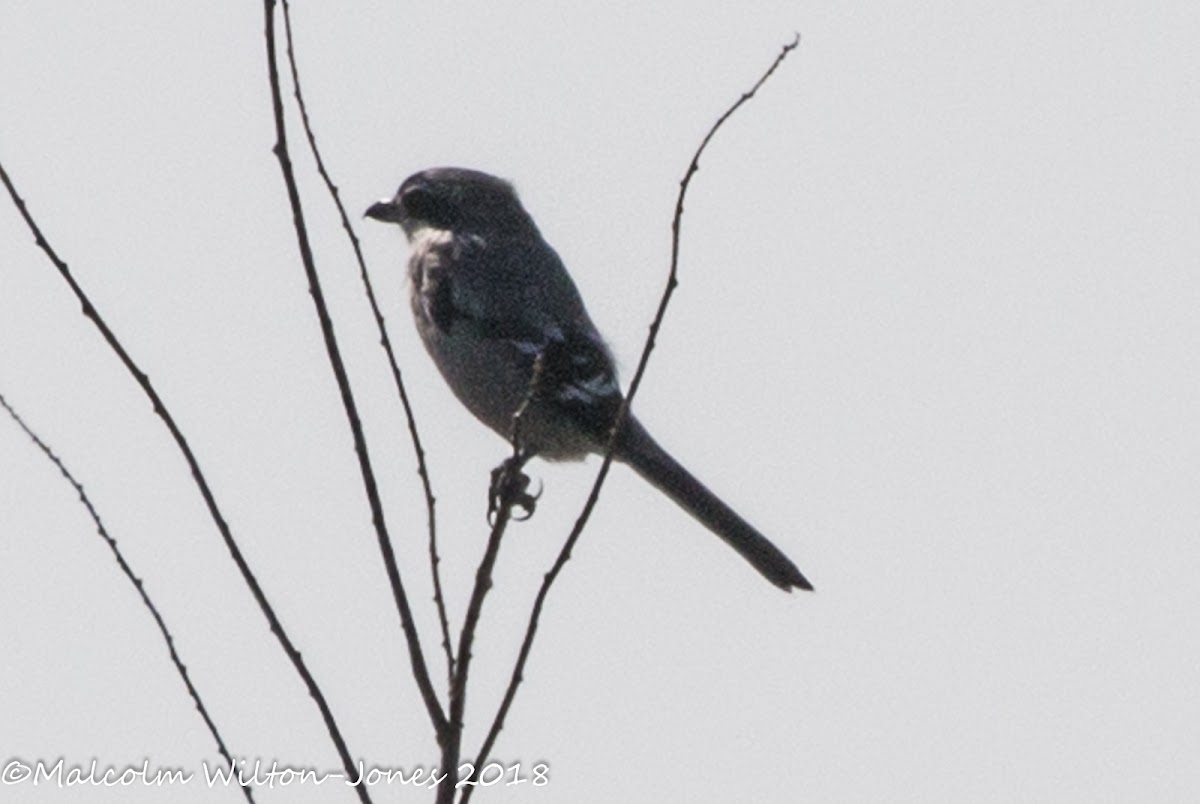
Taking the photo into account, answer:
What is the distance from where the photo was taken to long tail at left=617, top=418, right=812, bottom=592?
6.50 metres

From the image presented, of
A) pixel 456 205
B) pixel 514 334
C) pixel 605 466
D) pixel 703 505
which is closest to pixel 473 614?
pixel 605 466

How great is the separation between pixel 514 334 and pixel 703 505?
0.98 meters

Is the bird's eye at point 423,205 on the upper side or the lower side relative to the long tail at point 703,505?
upper

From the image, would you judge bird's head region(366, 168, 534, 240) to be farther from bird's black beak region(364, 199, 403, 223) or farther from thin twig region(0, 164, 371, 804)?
thin twig region(0, 164, 371, 804)

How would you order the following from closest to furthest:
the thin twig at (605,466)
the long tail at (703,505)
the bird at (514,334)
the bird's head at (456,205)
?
the thin twig at (605,466) → the long tail at (703,505) → the bird at (514,334) → the bird's head at (456,205)

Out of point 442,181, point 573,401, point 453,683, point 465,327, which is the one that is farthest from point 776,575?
point 453,683

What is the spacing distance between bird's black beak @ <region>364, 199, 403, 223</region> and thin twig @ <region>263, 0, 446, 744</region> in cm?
445

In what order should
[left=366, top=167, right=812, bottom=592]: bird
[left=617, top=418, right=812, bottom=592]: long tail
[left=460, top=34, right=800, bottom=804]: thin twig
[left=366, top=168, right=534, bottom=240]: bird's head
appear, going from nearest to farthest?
[left=460, top=34, right=800, bottom=804]: thin twig
[left=617, top=418, right=812, bottom=592]: long tail
[left=366, top=167, right=812, bottom=592]: bird
[left=366, top=168, right=534, bottom=240]: bird's head

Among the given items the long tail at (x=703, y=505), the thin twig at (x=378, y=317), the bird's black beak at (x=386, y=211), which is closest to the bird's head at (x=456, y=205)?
the bird's black beak at (x=386, y=211)

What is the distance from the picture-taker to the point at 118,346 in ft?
11.9

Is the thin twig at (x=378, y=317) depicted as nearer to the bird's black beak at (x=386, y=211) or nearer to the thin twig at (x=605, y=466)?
the thin twig at (x=605, y=466)

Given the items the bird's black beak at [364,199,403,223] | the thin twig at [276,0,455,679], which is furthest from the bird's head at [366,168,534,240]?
the thin twig at [276,0,455,679]

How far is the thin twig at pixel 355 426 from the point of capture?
362 cm

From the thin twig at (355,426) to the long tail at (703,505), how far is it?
2946mm
